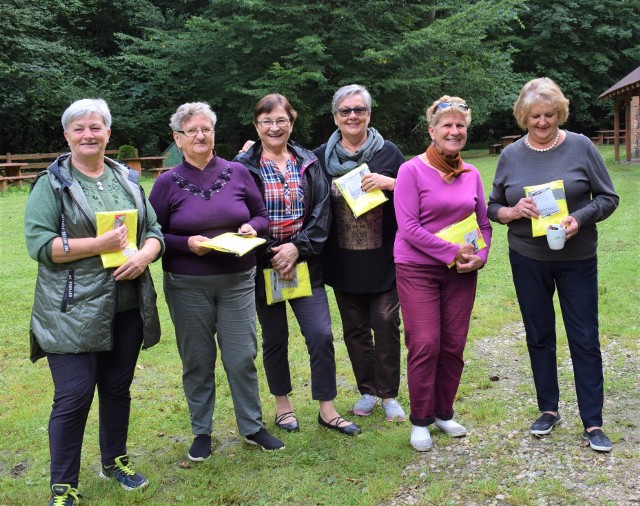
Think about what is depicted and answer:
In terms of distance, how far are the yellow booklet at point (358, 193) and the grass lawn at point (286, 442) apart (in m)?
1.38

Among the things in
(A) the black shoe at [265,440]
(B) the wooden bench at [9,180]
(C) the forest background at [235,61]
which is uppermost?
(C) the forest background at [235,61]

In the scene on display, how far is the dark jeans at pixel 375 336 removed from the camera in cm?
417

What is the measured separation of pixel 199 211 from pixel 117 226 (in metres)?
0.53

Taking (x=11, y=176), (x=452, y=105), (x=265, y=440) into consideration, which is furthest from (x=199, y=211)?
(x=11, y=176)

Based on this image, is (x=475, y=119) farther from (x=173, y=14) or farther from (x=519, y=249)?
(x=519, y=249)

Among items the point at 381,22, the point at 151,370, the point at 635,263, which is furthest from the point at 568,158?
the point at 381,22

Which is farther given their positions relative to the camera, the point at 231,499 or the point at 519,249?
the point at 519,249

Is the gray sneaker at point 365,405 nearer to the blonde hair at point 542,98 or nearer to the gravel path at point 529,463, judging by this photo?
the gravel path at point 529,463

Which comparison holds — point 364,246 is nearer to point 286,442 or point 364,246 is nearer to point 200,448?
point 286,442

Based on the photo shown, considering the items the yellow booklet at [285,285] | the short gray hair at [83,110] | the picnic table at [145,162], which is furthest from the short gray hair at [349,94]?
the picnic table at [145,162]

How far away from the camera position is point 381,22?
81.3 ft

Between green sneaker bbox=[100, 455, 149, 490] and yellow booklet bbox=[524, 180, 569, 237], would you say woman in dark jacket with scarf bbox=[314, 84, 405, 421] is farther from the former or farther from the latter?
green sneaker bbox=[100, 455, 149, 490]

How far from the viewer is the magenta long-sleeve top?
3650 mm

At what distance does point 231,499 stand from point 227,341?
0.85m
